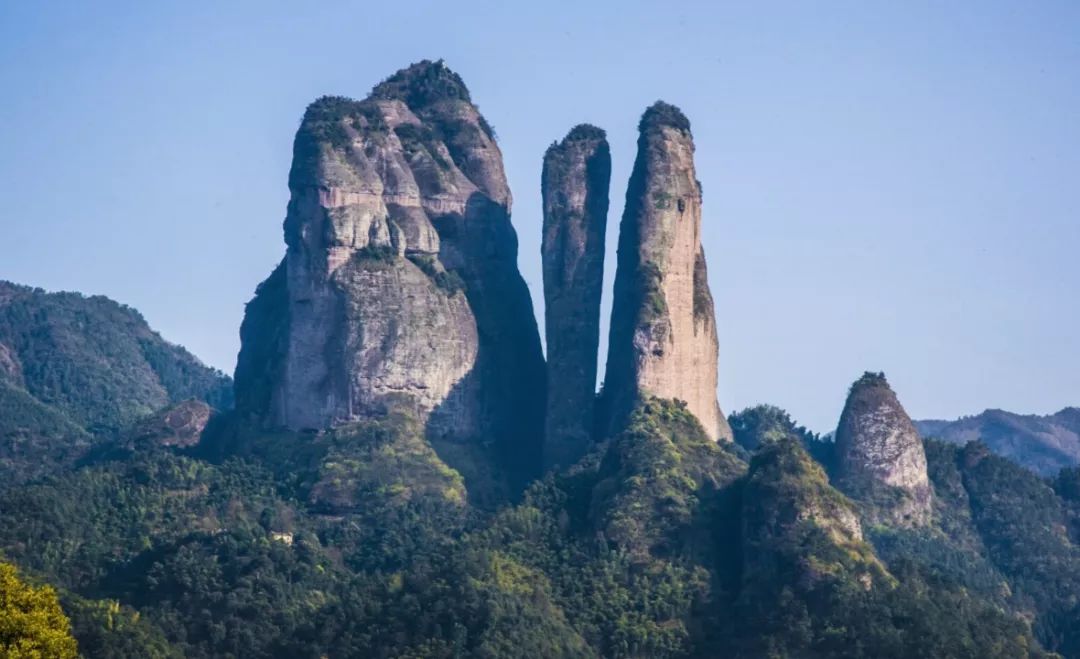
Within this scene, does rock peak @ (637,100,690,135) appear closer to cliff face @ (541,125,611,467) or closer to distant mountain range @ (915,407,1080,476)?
cliff face @ (541,125,611,467)

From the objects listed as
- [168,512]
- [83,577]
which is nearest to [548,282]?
[168,512]

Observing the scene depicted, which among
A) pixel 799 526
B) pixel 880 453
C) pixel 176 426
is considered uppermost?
pixel 880 453

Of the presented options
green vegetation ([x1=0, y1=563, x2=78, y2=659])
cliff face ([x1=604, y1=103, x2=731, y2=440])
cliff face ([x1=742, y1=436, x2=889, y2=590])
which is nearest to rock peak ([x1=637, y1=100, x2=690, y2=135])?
cliff face ([x1=604, y1=103, x2=731, y2=440])

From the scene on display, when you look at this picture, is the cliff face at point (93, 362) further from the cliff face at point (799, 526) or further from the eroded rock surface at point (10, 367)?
the cliff face at point (799, 526)

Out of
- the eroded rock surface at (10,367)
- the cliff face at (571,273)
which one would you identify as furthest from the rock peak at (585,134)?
the eroded rock surface at (10,367)

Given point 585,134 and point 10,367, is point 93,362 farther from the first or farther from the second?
point 585,134

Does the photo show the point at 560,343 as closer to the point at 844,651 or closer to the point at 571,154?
the point at 571,154

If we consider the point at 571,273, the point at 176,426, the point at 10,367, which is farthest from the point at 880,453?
the point at 10,367
